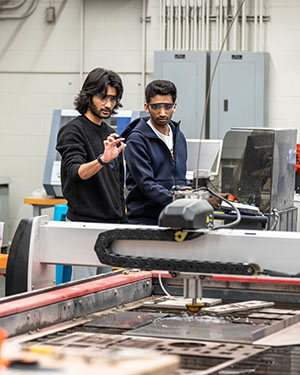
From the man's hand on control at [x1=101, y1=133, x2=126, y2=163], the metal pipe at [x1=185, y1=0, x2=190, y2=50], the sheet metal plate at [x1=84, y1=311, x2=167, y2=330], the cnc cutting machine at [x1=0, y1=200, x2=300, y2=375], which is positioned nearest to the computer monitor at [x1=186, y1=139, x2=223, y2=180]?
the metal pipe at [x1=185, y1=0, x2=190, y2=50]

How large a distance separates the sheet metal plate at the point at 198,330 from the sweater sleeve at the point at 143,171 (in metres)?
1.10

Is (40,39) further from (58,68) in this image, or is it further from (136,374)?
(136,374)

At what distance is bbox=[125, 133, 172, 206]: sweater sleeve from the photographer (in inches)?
119

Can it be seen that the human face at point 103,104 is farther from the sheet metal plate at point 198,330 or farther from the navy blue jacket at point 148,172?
the sheet metal plate at point 198,330

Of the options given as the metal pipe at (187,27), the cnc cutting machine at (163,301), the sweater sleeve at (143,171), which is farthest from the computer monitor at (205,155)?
the cnc cutting machine at (163,301)

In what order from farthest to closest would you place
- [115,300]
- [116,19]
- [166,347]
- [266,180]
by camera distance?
[116,19] → [266,180] → [115,300] → [166,347]

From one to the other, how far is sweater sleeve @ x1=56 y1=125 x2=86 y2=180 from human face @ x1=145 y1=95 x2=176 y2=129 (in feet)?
1.49

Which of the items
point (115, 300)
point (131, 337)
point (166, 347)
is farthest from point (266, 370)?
point (115, 300)

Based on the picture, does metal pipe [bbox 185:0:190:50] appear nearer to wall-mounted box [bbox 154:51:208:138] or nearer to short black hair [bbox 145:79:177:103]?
wall-mounted box [bbox 154:51:208:138]

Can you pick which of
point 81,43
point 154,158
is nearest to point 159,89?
point 154,158

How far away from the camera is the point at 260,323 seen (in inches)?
76.7

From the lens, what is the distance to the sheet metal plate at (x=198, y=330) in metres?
1.77

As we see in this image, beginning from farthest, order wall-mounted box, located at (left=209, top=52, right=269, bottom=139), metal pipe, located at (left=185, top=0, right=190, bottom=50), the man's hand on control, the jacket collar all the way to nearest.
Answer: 1. metal pipe, located at (left=185, top=0, right=190, bottom=50)
2. wall-mounted box, located at (left=209, top=52, right=269, bottom=139)
3. the jacket collar
4. the man's hand on control

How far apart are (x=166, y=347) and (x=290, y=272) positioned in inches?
12.7
